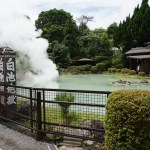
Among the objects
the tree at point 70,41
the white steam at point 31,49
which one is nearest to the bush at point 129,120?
the white steam at point 31,49

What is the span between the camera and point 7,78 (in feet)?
15.7

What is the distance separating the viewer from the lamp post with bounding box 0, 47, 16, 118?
4625 millimetres

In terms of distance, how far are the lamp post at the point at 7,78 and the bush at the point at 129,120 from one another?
10.0 ft

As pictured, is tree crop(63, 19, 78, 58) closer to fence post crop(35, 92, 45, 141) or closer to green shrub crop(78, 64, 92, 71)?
green shrub crop(78, 64, 92, 71)

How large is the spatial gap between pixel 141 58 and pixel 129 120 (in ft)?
78.7

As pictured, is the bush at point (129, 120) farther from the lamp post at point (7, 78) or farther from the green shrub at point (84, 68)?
the green shrub at point (84, 68)

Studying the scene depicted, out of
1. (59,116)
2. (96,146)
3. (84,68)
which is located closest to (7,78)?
(59,116)

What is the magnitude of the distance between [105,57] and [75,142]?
3040cm

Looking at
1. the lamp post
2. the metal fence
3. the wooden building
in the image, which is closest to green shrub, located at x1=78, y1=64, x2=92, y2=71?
the wooden building

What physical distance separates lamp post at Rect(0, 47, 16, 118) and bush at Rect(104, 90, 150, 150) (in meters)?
3.05

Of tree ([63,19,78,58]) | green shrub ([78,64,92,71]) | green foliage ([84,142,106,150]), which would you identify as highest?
tree ([63,19,78,58])

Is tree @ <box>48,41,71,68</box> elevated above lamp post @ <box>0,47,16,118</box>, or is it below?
above

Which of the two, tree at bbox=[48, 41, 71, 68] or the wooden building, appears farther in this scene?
tree at bbox=[48, 41, 71, 68]

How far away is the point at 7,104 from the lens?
4613 mm
